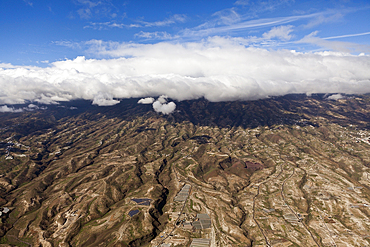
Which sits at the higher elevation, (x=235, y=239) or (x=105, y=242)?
(x=105, y=242)

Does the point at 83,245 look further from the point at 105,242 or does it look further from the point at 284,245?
the point at 284,245

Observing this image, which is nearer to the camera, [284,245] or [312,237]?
[284,245]

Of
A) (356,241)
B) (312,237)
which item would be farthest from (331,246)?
(356,241)

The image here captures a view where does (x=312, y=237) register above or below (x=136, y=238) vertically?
below

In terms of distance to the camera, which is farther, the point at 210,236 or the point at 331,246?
the point at 210,236

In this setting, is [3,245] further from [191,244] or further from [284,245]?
[284,245]

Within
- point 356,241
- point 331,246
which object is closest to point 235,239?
point 331,246
